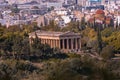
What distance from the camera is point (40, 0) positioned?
447ft

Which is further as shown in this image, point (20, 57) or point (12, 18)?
point (12, 18)

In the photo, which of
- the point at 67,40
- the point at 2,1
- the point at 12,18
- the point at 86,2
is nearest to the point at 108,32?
the point at 67,40

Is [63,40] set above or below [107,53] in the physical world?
below

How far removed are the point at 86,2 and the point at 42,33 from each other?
79.8m

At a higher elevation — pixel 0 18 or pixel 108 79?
pixel 108 79

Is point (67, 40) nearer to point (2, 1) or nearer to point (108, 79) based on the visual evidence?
point (108, 79)

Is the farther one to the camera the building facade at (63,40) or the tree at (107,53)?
the building facade at (63,40)

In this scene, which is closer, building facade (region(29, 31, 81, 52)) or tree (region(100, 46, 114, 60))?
tree (region(100, 46, 114, 60))

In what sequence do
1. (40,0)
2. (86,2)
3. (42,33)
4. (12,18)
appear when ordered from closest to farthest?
(42,33) < (12,18) < (86,2) < (40,0)

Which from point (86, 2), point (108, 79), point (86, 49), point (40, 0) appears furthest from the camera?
point (40, 0)

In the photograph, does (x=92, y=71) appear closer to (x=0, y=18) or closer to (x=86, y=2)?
(x=0, y=18)

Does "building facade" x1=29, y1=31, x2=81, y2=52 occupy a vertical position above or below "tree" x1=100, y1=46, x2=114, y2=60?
below

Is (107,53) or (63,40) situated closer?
(107,53)

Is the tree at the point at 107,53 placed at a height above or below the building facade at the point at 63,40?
above
